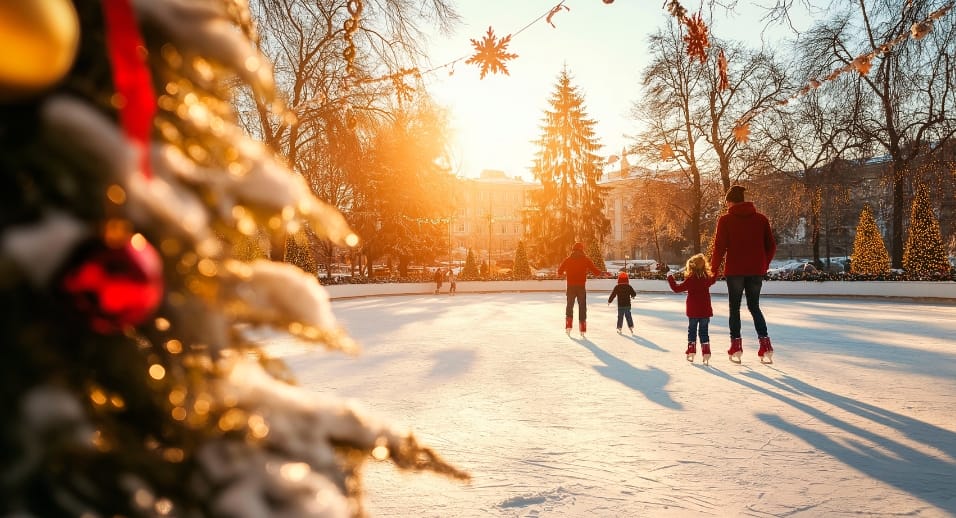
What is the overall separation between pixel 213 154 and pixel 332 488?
18.1 inches

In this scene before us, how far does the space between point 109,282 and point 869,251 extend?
28.6 m

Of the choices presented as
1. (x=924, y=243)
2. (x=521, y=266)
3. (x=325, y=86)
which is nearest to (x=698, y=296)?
(x=325, y=86)

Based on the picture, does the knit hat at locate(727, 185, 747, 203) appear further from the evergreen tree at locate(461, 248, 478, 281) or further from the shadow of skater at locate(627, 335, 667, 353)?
the evergreen tree at locate(461, 248, 478, 281)

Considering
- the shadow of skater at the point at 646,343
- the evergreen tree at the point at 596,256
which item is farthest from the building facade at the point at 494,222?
the shadow of skater at the point at 646,343

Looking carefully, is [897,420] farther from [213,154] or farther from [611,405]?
[213,154]

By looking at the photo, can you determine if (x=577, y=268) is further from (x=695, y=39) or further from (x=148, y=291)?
(x=148, y=291)

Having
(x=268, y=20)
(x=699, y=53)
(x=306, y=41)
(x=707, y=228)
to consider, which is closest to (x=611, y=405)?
(x=699, y=53)

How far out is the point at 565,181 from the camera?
46938mm

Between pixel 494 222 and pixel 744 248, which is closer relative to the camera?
pixel 744 248

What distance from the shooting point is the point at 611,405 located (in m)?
5.13

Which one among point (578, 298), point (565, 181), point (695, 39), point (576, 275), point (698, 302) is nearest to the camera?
point (695, 39)

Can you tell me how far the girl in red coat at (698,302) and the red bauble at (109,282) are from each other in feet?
24.2

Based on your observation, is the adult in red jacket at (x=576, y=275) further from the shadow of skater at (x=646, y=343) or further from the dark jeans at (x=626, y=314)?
the shadow of skater at (x=646, y=343)

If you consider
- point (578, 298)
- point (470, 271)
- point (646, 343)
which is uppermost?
point (470, 271)
